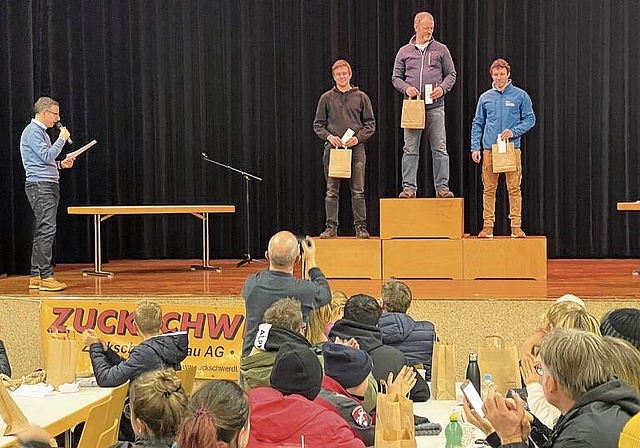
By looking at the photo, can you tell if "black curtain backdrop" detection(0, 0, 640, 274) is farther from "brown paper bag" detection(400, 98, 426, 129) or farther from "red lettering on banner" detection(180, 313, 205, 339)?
"red lettering on banner" detection(180, 313, 205, 339)

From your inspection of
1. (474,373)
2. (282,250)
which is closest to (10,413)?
(282,250)

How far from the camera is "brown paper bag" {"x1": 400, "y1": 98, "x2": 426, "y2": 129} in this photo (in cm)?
710

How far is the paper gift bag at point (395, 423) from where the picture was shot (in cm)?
274

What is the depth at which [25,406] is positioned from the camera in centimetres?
405

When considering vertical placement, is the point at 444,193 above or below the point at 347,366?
above

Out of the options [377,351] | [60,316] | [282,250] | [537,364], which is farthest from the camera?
[60,316]

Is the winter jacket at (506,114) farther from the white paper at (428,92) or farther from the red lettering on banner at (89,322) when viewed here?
the red lettering on banner at (89,322)

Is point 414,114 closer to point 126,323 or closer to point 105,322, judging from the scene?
point 126,323

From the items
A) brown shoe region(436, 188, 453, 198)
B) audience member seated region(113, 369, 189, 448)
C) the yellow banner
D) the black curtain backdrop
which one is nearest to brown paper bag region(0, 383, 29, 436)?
audience member seated region(113, 369, 189, 448)

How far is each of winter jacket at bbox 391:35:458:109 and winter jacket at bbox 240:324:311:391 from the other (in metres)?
4.26

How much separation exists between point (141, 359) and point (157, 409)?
5.18ft

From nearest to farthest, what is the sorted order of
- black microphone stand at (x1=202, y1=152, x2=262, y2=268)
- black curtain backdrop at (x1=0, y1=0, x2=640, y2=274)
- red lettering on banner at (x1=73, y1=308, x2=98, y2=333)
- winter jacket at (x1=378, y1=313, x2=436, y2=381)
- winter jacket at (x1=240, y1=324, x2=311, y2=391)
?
winter jacket at (x1=240, y1=324, x2=311, y2=391), winter jacket at (x1=378, y1=313, x2=436, y2=381), red lettering on banner at (x1=73, y1=308, x2=98, y2=333), black microphone stand at (x1=202, y1=152, x2=262, y2=268), black curtain backdrop at (x1=0, y1=0, x2=640, y2=274)

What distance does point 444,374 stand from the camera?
3.80m

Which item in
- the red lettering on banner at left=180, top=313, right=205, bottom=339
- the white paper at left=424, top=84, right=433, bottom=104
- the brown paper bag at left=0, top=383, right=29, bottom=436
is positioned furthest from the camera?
the white paper at left=424, top=84, right=433, bottom=104
